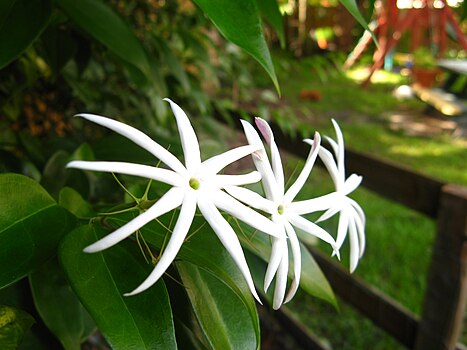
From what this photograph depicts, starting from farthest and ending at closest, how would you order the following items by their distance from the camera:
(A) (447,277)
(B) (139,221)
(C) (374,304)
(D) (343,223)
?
(C) (374,304) < (A) (447,277) < (D) (343,223) < (B) (139,221)

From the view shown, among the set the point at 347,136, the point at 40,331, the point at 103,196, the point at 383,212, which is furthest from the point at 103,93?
the point at 347,136

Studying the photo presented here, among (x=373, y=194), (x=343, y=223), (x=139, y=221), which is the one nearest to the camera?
(x=139, y=221)

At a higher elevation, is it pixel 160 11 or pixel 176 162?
pixel 176 162

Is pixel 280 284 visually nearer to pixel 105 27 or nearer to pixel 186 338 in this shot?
pixel 186 338

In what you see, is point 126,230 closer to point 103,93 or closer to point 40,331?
point 40,331

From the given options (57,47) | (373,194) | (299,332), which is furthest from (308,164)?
Answer: (373,194)

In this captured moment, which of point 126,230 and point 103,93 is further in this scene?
point 103,93
